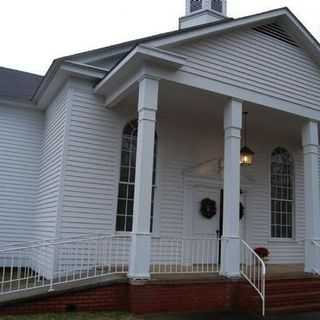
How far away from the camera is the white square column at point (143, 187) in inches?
280

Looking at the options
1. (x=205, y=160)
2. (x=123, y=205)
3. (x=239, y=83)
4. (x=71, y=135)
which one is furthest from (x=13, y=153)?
(x=239, y=83)

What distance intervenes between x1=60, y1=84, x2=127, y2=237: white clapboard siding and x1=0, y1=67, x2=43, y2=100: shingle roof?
3215 mm

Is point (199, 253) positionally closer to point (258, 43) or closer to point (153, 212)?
point (153, 212)

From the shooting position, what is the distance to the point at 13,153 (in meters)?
11.2

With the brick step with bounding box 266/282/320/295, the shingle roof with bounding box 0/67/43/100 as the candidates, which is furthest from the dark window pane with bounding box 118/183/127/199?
the shingle roof with bounding box 0/67/43/100

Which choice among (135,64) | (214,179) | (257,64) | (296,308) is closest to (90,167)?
(135,64)

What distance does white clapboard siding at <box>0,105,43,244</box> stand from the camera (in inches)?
430

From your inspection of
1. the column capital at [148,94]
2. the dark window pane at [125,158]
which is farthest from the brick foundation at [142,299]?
the dark window pane at [125,158]

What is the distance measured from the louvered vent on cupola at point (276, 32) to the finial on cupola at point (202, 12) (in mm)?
4328

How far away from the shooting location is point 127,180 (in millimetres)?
9781

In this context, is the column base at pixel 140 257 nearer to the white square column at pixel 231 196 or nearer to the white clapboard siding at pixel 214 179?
the white square column at pixel 231 196

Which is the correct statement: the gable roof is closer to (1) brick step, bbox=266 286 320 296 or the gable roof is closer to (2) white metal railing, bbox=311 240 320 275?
(2) white metal railing, bbox=311 240 320 275

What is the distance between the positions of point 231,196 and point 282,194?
4.83 meters

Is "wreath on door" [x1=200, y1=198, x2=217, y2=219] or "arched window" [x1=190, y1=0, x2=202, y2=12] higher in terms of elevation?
"arched window" [x1=190, y1=0, x2=202, y2=12]
